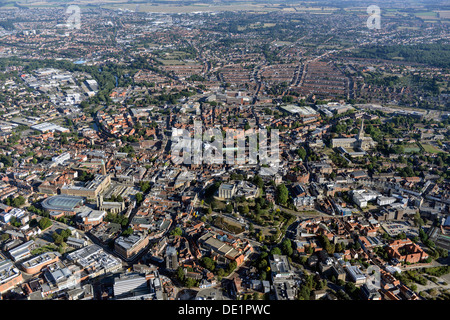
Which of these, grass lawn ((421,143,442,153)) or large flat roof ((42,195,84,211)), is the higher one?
grass lawn ((421,143,442,153))

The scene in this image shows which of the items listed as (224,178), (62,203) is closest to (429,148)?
(224,178)

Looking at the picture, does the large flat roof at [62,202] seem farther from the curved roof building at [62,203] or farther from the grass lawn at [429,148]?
the grass lawn at [429,148]

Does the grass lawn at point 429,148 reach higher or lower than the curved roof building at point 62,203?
higher

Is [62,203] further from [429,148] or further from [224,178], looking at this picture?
[429,148]

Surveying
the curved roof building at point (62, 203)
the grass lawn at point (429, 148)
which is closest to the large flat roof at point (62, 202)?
the curved roof building at point (62, 203)

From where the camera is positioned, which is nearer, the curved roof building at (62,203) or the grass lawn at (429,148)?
the curved roof building at (62,203)

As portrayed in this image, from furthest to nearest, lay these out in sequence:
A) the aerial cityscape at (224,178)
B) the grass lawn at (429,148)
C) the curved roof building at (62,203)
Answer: the grass lawn at (429,148), the curved roof building at (62,203), the aerial cityscape at (224,178)

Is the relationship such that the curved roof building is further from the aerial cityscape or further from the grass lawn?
the grass lawn

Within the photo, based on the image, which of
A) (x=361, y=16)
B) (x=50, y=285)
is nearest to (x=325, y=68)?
(x=50, y=285)

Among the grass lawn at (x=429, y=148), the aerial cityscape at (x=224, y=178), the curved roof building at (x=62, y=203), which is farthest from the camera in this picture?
the grass lawn at (x=429, y=148)

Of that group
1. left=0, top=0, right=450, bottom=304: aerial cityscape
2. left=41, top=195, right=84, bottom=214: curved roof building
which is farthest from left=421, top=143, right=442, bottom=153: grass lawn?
left=41, top=195, right=84, bottom=214: curved roof building
